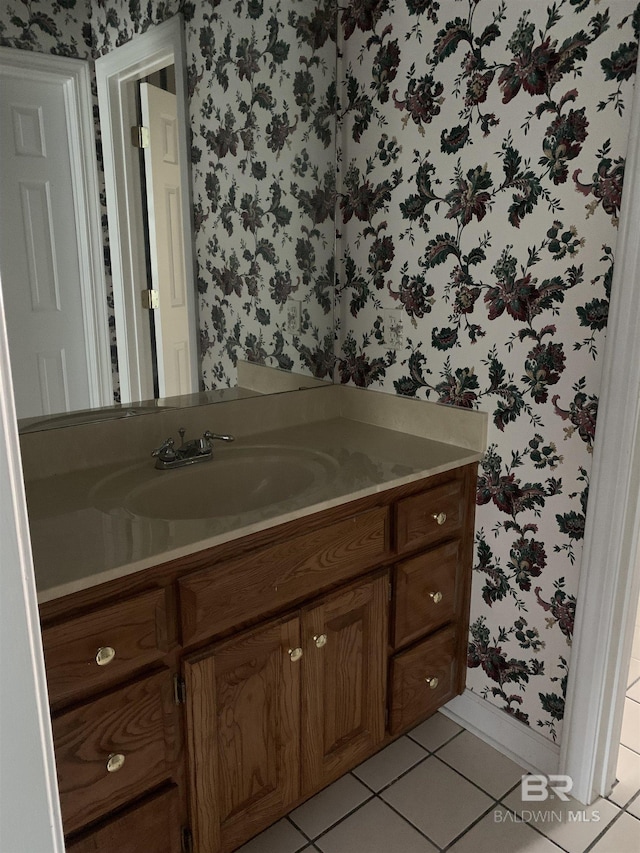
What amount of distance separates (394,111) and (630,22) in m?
0.63

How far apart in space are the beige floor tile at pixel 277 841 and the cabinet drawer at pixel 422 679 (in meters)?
0.34

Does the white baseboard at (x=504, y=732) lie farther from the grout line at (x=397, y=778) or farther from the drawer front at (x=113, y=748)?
the drawer front at (x=113, y=748)

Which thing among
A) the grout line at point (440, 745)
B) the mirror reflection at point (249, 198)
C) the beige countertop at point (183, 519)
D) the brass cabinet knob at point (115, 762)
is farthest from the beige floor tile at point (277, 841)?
the mirror reflection at point (249, 198)

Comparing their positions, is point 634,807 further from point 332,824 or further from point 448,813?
point 332,824

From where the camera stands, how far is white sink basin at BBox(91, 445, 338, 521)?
57.6 inches

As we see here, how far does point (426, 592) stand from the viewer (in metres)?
1.71

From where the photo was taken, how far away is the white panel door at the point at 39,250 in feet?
4.36

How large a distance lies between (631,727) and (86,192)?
82.4 inches

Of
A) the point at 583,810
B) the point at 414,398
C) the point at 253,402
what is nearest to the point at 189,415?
the point at 253,402

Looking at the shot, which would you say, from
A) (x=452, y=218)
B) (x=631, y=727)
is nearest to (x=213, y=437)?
(x=452, y=218)

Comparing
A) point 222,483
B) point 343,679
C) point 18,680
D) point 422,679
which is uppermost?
point 18,680

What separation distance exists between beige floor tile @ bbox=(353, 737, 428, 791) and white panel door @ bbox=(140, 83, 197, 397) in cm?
114

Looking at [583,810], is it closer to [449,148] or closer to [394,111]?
[449,148]

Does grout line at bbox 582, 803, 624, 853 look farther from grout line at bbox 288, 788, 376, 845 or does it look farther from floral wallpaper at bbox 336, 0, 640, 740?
grout line at bbox 288, 788, 376, 845
